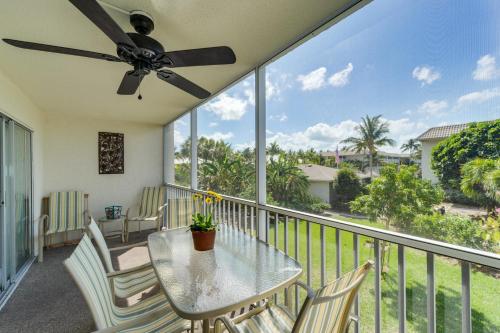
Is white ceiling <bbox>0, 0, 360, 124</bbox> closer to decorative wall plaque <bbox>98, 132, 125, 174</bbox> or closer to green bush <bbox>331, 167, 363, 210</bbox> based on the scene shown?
green bush <bbox>331, 167, 363, 210</bbox>

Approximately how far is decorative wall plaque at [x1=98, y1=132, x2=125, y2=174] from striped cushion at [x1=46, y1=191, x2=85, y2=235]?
73cm

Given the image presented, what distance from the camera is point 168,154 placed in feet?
17.5

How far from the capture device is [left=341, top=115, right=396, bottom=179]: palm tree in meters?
1.42

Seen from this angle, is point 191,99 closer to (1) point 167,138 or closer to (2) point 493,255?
(1) point 167,138

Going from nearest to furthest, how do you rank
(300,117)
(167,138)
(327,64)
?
1. (327,64)
2. (300,117)
3. (167,138)

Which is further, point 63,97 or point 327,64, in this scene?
point 63,97

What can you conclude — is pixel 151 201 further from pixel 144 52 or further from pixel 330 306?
pixel 330 306

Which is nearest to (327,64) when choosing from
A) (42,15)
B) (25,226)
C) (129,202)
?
(42,15)

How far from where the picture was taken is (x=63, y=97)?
11.0 ft

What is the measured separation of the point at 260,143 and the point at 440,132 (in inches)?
59.4

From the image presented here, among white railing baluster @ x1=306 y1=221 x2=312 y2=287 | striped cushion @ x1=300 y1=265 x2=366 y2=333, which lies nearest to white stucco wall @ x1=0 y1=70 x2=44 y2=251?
white railing baluster @ x1=306 y1=221 x2=312 y2=287

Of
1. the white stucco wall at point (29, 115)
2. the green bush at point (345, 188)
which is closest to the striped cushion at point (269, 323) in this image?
the green bush at point (345, 188)

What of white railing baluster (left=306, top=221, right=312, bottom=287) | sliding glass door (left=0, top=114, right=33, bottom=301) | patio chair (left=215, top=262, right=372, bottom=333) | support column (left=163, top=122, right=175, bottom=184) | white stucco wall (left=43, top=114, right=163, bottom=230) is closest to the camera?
patio chair (left=215, top=262, right=372, bottom=333)

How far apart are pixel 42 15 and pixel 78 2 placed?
89cm
